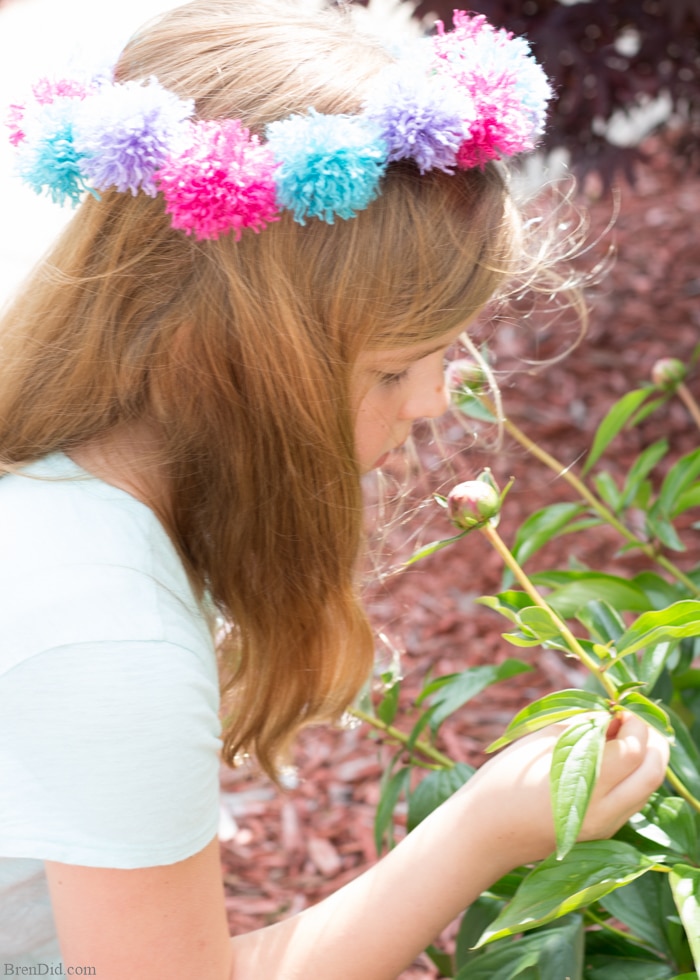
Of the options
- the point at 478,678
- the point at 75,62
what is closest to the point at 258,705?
the point at 478,678

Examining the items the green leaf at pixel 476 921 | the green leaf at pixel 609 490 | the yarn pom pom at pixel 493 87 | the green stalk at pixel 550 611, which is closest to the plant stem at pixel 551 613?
the green stalk at pixel 550 611

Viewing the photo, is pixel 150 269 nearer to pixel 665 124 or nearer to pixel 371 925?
pixel 371 925

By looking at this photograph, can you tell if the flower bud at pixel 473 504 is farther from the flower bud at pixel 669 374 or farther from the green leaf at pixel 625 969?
the flower bud at pixel 669 374

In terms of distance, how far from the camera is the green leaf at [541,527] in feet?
4.84

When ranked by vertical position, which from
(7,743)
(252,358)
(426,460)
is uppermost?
(252,358)

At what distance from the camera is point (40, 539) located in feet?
3.52

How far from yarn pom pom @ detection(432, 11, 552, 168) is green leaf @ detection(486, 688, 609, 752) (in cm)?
48

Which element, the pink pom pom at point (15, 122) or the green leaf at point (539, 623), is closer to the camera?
the green leaf at point (539, 623)

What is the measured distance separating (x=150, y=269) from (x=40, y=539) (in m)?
0.27

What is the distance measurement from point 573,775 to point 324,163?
20.9 inches

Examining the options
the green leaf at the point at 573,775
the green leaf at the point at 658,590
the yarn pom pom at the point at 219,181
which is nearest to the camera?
the green leaf at the point at 573,775

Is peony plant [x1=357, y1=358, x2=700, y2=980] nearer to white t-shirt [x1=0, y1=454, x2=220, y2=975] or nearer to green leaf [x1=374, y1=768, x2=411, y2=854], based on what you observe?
green leaf [x1=374, y1=768, x2=411, y2=854]

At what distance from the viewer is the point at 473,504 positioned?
3.05 ft

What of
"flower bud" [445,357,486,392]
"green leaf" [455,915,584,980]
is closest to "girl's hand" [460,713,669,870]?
"green leaf" [455,915,584,980]
